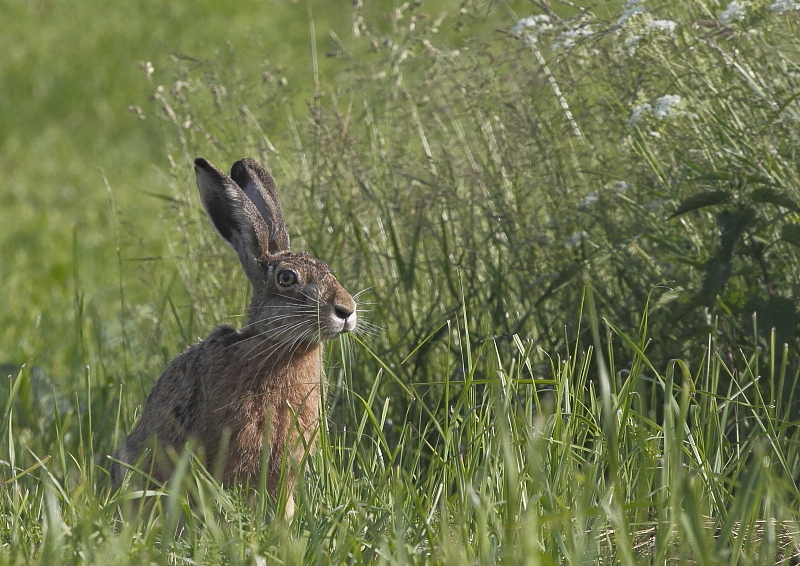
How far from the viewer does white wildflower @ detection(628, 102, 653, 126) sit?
3656mm

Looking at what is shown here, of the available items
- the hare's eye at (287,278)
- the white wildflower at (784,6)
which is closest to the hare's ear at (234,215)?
the hare's eye at (287,278)

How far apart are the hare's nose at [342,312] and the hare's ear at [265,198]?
0.57m

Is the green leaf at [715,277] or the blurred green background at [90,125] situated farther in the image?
the blurred green background at [90,125]

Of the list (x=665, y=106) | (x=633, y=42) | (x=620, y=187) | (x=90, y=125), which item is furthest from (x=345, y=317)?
(x=90, y=125)

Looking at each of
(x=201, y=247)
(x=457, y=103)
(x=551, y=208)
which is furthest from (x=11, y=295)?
(x=551, y=208)

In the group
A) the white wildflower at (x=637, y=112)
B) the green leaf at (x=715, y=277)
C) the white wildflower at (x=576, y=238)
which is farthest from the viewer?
the white wildflower at (x=576, y=238)

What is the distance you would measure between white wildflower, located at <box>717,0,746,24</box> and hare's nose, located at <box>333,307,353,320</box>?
1.54 metres

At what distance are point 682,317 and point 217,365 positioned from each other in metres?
1.54

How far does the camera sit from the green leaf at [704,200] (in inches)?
139

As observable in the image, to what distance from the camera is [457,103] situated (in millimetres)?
4902

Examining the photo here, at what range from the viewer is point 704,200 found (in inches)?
140

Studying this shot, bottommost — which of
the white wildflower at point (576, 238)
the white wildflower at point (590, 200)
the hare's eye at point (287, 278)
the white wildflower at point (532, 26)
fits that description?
the hare's eye at point (287, 278)

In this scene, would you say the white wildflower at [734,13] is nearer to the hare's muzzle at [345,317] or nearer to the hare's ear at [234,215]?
the hare's muzzle at [345,317]

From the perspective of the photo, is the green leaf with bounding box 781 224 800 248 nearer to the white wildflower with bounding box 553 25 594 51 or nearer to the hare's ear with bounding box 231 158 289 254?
the white wildflower with bounding box 553 25 594 51
